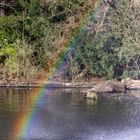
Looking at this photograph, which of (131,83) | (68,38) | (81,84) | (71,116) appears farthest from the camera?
(68,38)

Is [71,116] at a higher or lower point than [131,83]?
lower

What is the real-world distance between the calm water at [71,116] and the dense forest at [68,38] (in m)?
4.30

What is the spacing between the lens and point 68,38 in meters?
41.2

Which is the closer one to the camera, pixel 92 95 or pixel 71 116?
pixel 71 116

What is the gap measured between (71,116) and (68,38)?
46.0 ft

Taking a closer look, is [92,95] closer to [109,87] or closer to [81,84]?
[109,87]

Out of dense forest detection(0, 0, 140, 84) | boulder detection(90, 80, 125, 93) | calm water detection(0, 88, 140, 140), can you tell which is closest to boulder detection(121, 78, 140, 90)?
boulder detection(90, 80, 125, 93)

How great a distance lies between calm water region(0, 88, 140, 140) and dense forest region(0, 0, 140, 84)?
4297 millimetres

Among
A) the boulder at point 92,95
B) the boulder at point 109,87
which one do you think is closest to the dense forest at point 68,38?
the boulder at point 109,87

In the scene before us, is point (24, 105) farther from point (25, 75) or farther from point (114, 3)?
point (114, 3)

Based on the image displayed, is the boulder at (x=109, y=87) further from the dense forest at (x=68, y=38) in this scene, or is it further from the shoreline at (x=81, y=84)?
the dense forest at (x=68, y=38)

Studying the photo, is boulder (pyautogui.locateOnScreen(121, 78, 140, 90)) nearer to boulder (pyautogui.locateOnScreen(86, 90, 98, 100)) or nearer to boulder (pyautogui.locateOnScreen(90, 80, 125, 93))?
boulder (pyautogui.locateOnScreen(90, 80, 125, 93))

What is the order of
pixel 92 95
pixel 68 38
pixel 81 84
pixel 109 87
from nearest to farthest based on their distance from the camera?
1. pixel 92 95
2. pixel 109 87
3. pixel 81 84
4. pixel 68 38

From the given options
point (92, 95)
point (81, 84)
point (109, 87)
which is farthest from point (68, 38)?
point (92, 95)
